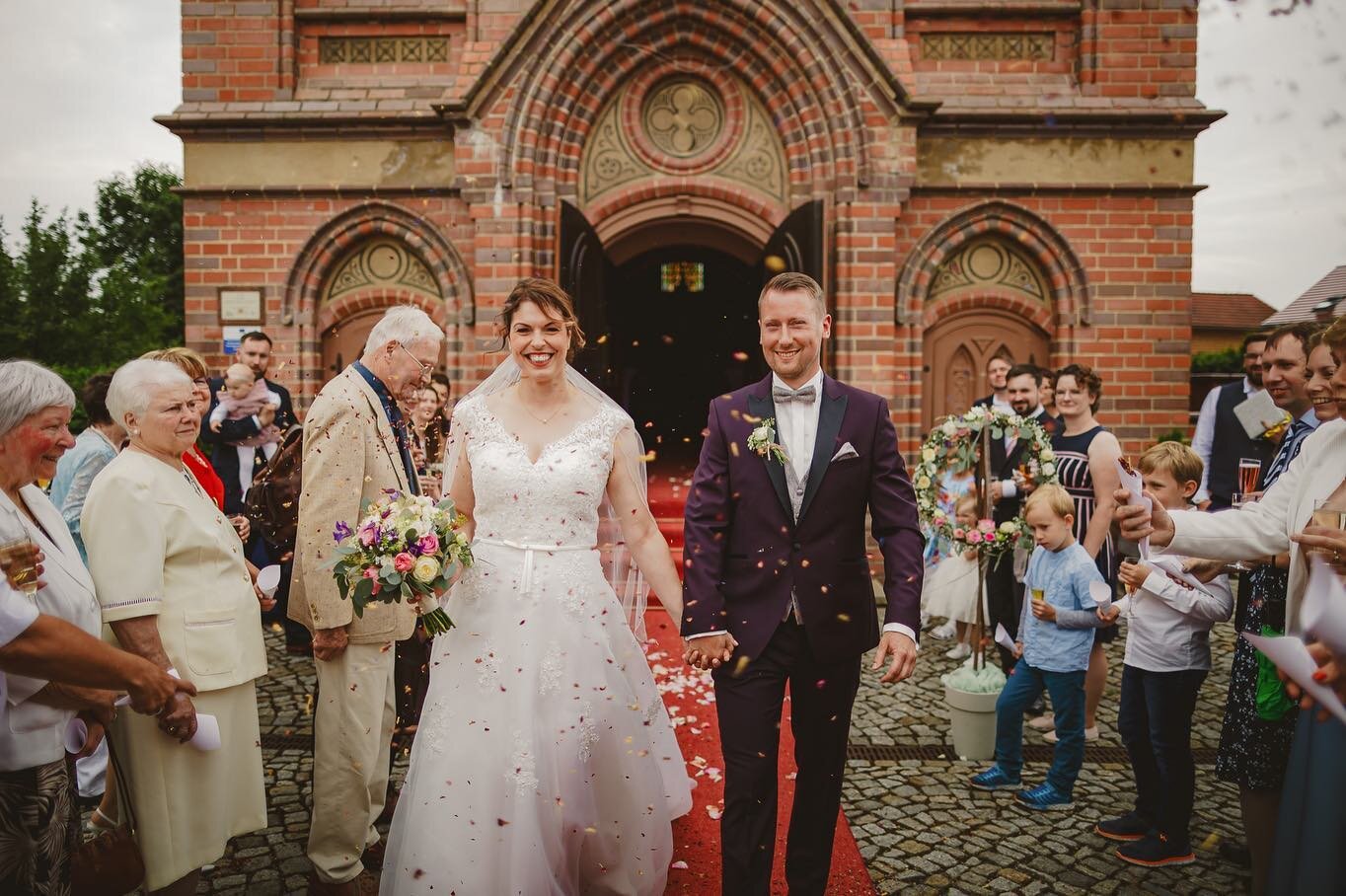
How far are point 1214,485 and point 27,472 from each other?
23.3 feet

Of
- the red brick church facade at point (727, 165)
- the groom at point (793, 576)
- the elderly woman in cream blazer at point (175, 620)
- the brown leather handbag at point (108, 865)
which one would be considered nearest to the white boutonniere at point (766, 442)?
the groom at point (793, 576)

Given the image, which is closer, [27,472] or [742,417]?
[27,472]

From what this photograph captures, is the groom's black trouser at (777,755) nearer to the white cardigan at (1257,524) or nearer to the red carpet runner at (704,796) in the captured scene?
the red carpet runner at (704,796)

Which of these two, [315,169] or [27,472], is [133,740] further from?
[315,169]

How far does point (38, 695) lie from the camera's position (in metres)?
2.20

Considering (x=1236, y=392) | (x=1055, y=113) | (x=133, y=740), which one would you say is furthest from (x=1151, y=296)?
(x=133, y=740)

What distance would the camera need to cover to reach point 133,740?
264 centimetres

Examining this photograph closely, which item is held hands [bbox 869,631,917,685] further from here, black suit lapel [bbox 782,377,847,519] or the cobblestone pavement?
the cobblestone pavement

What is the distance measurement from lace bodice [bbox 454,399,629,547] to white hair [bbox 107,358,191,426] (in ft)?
3.40

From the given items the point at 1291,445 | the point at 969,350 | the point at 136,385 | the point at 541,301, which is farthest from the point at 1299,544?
the point at 969,350

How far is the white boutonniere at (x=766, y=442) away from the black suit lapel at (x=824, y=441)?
0.12 metres

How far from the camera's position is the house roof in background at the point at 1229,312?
41.1 metres

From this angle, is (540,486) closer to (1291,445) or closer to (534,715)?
(534,715)

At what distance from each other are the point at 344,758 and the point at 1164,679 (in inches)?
130
